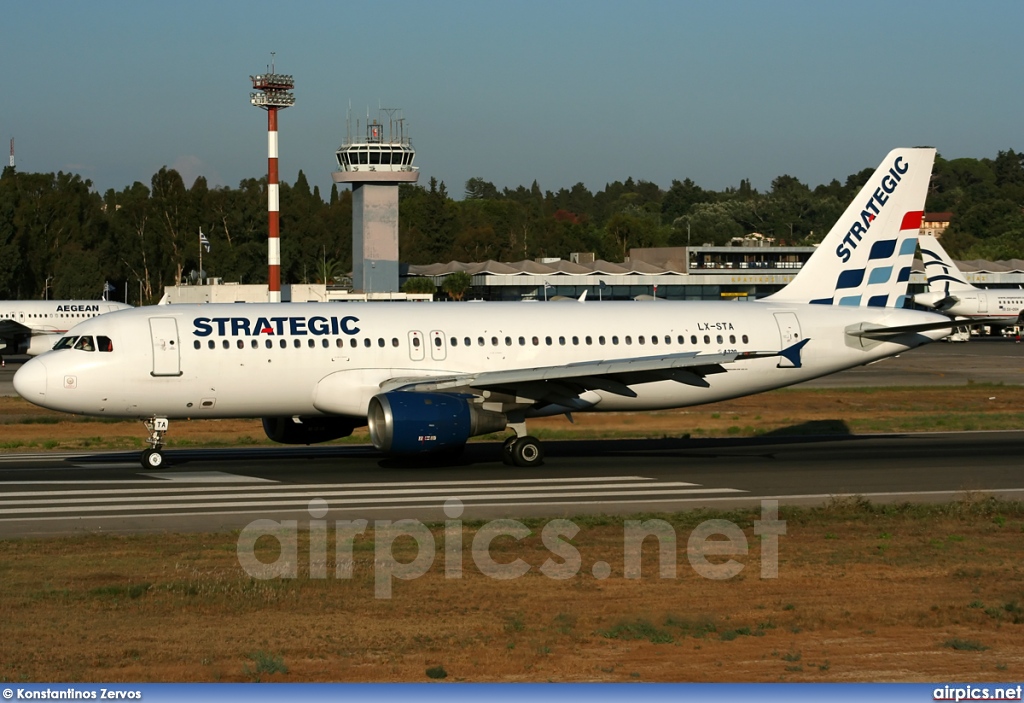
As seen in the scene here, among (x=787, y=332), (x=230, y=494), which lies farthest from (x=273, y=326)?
(x=787, y=332)

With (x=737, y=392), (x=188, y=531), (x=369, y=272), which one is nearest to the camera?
(x=188, y=531)

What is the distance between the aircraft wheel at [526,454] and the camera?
30094mm

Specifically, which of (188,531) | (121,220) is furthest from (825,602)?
(121,220)

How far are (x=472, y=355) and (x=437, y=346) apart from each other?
915mm

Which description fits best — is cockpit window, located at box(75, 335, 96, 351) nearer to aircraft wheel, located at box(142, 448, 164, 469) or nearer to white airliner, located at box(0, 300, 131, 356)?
aircraft wheel, located at box(142, 448, 164, 469)

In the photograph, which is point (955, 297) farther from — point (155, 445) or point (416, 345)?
point (155, 445)

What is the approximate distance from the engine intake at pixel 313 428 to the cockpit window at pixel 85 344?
508 centimetres

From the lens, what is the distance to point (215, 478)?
2788cm

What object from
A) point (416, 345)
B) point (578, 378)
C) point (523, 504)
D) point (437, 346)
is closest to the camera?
point (523, 504)

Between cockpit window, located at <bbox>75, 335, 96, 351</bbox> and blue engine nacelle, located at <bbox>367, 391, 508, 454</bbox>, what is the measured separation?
6734 millimetres

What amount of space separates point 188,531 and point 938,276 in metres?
92.4

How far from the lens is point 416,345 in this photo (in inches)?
1209

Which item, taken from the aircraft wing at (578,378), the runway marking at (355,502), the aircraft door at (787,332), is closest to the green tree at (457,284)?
the aircraft door at (787,332)

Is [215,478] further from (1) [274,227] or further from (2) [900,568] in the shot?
(1) [274,227]
